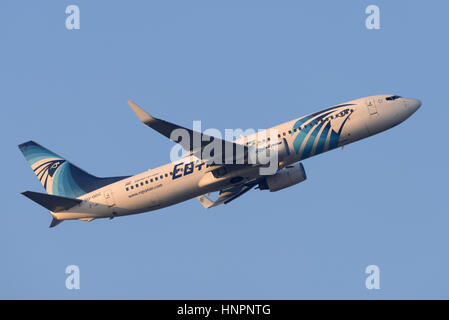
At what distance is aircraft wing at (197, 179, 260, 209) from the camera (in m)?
68.4

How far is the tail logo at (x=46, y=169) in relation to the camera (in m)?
71.0

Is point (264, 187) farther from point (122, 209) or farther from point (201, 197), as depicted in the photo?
point (122, 209)

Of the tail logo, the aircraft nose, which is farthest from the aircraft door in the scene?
the aircraft nose

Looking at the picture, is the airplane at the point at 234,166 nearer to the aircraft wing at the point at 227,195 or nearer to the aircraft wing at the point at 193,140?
the aircraft wing at the point at 193,140

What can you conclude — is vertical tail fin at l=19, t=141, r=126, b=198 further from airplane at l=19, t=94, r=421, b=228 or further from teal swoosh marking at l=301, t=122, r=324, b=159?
teal swoosh marking at l=301, t=122, r=324, b=159

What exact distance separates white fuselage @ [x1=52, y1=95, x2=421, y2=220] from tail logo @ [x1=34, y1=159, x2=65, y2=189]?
7661 millimetres

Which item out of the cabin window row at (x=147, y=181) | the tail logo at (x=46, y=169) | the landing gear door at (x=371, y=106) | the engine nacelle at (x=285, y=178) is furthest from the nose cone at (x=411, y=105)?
the tail logo at (x=46, y=169)

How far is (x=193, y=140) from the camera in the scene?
60.0 meters

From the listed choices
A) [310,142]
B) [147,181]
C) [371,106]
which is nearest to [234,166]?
[310,142]

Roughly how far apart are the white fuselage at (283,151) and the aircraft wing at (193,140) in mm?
1569

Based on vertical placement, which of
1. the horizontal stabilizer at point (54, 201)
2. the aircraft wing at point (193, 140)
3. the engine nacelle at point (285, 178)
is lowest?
the horizontal stabilizer at point (54, 201)

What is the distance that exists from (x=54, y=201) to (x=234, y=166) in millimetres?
15910

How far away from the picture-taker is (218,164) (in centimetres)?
6231

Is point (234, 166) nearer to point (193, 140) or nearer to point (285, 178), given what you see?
point (193, 140)
